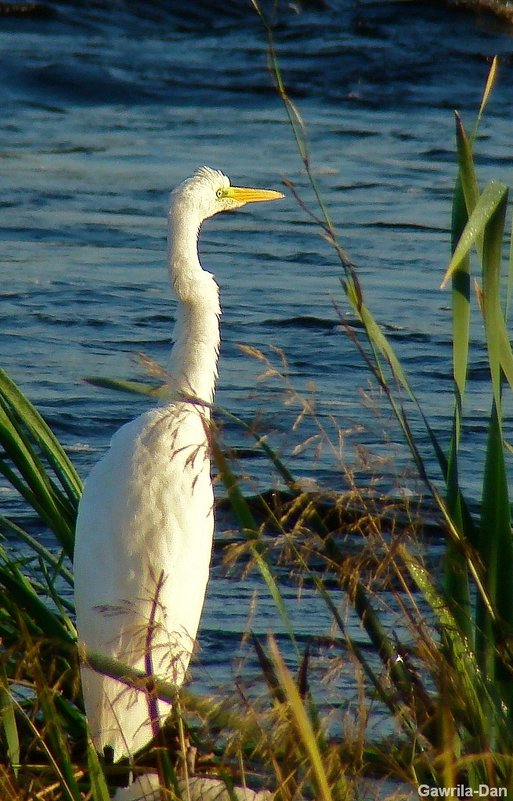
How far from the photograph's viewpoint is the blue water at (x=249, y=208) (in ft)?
16.9

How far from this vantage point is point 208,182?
11.5 ft

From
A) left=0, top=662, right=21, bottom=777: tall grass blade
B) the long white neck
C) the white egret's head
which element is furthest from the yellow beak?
left=0, top=662, right=21, bottom=777: tall grass blade

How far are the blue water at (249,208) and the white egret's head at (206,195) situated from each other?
577mm

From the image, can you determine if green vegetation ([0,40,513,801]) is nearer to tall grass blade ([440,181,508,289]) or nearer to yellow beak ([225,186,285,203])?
tall grass blade ([440,181,508,289])

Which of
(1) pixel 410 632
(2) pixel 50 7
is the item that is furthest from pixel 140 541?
(2) pixel 50 7

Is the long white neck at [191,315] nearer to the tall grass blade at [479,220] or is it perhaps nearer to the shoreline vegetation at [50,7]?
the tall grass blade at [479,220]

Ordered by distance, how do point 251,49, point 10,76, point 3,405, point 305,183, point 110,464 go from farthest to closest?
point 251,49, point 10,76, point 305,183, point 110,464, point 3,405

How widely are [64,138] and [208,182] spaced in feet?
20.7

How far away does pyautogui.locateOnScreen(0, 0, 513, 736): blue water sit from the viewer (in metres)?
5.14

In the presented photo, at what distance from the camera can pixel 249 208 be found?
8461 mm

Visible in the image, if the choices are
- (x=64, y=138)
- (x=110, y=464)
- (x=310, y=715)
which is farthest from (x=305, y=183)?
(x=310, y=715)

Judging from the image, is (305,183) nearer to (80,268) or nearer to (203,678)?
(80,268)

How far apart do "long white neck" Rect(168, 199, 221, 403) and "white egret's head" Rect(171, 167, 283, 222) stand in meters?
0.07

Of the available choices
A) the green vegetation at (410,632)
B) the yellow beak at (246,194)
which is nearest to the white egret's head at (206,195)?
the yellow beak at (246,194)
